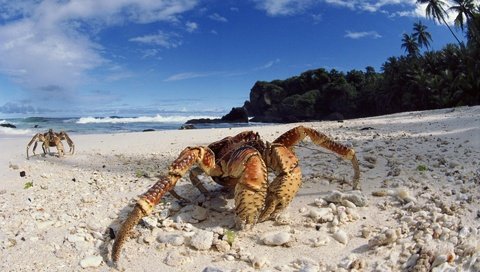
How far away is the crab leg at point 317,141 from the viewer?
4.34 metres

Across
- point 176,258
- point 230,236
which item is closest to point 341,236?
point 230,236

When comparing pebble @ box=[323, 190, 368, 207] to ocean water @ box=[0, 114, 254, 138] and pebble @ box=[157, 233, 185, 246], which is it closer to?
pebble @ box=[157, 233, 185, 246]

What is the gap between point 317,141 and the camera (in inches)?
180

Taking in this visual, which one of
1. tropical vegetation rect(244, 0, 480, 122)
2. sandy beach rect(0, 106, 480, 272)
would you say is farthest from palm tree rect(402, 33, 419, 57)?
sandy beach rect(0, 106, 480, 272)

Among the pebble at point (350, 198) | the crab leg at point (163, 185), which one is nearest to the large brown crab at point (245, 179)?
the crab leg at point (163, 185)

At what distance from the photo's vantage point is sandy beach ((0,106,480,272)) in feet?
10.5

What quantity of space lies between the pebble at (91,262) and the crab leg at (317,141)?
219cm

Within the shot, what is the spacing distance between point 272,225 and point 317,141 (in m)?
1.28

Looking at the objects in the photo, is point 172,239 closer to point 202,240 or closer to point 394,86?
point 202,240

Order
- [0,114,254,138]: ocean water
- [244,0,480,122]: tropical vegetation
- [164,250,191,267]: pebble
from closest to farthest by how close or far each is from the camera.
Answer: [164,250,191,267]: pebble
[0,114,254,138]: ocean water
[244,0,480,122]: tropical vegetation

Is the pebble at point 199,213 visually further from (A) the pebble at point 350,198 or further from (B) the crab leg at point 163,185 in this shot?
(A) the pebble at point 350,198

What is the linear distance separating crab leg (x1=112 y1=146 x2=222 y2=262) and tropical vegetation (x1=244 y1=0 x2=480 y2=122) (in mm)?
39329

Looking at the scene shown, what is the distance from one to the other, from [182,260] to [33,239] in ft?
4.82

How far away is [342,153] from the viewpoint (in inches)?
181
